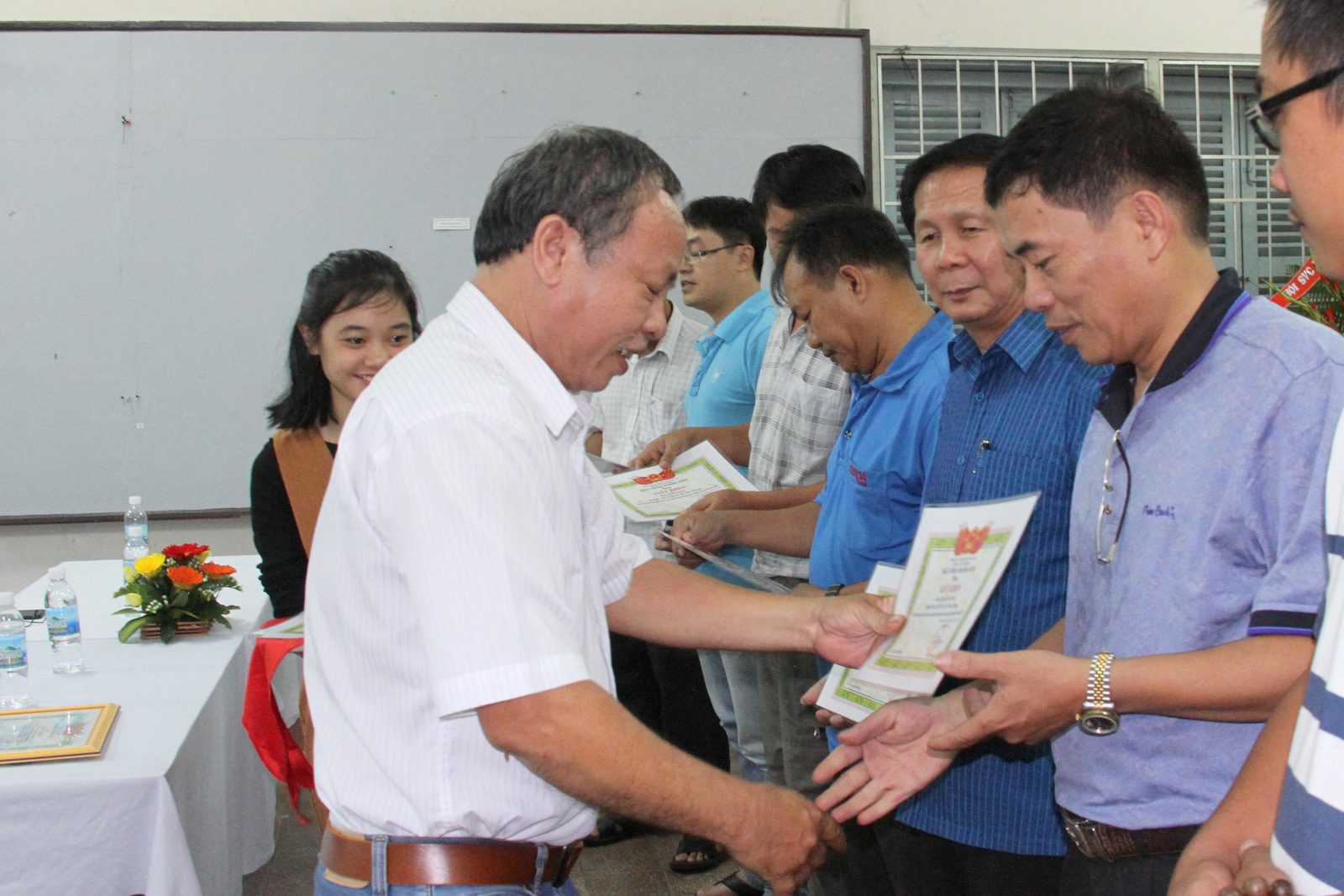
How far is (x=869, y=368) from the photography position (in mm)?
2184

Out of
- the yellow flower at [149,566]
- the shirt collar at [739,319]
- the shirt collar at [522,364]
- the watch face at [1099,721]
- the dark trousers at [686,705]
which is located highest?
the shirt collar at [739,319]

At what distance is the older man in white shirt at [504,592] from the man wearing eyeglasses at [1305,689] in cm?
46

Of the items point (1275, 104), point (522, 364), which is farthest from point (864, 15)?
point (1275, 104)

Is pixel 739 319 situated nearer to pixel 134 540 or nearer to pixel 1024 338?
pixel 1024 338

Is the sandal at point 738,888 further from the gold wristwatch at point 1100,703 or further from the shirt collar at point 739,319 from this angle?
the gold wristwatch at point 1100,703

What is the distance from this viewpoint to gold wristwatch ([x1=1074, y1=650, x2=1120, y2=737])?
1168mm

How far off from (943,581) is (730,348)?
6.12 feet

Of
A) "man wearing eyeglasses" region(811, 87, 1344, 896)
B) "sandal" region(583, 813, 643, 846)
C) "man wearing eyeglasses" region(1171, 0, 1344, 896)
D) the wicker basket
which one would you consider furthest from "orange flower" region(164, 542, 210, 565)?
"man wearing eyeglasses" region(1171, 0, 1344, 896)

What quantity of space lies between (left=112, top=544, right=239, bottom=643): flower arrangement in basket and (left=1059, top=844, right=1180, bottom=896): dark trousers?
2364 mm

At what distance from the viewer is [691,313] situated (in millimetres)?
5289

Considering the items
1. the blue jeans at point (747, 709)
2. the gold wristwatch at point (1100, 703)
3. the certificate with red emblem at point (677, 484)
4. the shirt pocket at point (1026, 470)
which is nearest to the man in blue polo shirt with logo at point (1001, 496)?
the shirt pocket at point (1026, 470)

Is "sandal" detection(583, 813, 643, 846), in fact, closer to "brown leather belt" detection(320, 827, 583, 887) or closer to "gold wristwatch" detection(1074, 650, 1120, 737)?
"brown leather belt" detection(320, 827, 583, 887)

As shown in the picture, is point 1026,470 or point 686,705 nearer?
point 1026,470

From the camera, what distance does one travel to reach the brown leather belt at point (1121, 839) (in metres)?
1.18
